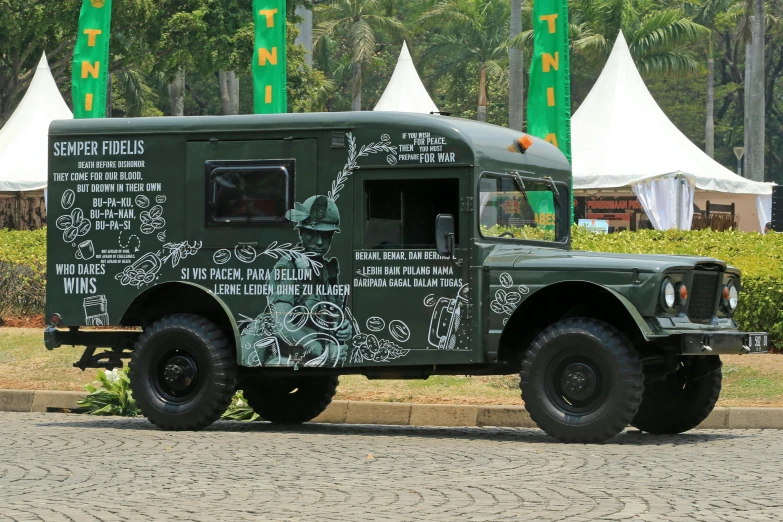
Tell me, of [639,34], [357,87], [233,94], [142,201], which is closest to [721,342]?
[142,201]

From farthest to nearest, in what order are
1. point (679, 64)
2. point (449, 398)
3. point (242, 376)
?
point (679, 64), point (449, 398), point (242, 376)

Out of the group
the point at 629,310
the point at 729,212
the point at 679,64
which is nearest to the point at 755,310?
the point at 629,310

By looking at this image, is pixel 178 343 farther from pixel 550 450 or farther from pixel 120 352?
pixel 550 450

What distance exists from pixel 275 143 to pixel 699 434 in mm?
4361

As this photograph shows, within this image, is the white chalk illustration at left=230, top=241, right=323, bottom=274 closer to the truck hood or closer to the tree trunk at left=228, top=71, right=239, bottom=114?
the truck hood

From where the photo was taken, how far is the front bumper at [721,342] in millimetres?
9953

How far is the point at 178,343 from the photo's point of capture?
11359mm

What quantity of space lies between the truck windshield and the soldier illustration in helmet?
4.13 ft

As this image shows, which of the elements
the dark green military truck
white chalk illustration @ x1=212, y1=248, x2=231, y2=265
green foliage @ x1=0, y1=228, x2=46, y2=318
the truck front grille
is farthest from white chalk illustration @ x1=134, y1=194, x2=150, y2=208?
green foliage @ x1=0, y1=228, x2=46, y2=318

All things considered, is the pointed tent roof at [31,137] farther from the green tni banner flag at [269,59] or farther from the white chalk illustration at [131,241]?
the white chalk illustration at [131,241]

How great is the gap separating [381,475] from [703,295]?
3520mm

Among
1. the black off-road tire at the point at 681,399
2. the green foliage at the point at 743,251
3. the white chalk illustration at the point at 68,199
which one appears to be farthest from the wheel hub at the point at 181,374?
the green foliage at the point at 743,251

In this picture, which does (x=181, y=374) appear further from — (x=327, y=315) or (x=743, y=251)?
(x=743, y=251)

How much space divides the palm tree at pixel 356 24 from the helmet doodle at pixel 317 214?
4867 centimetres
